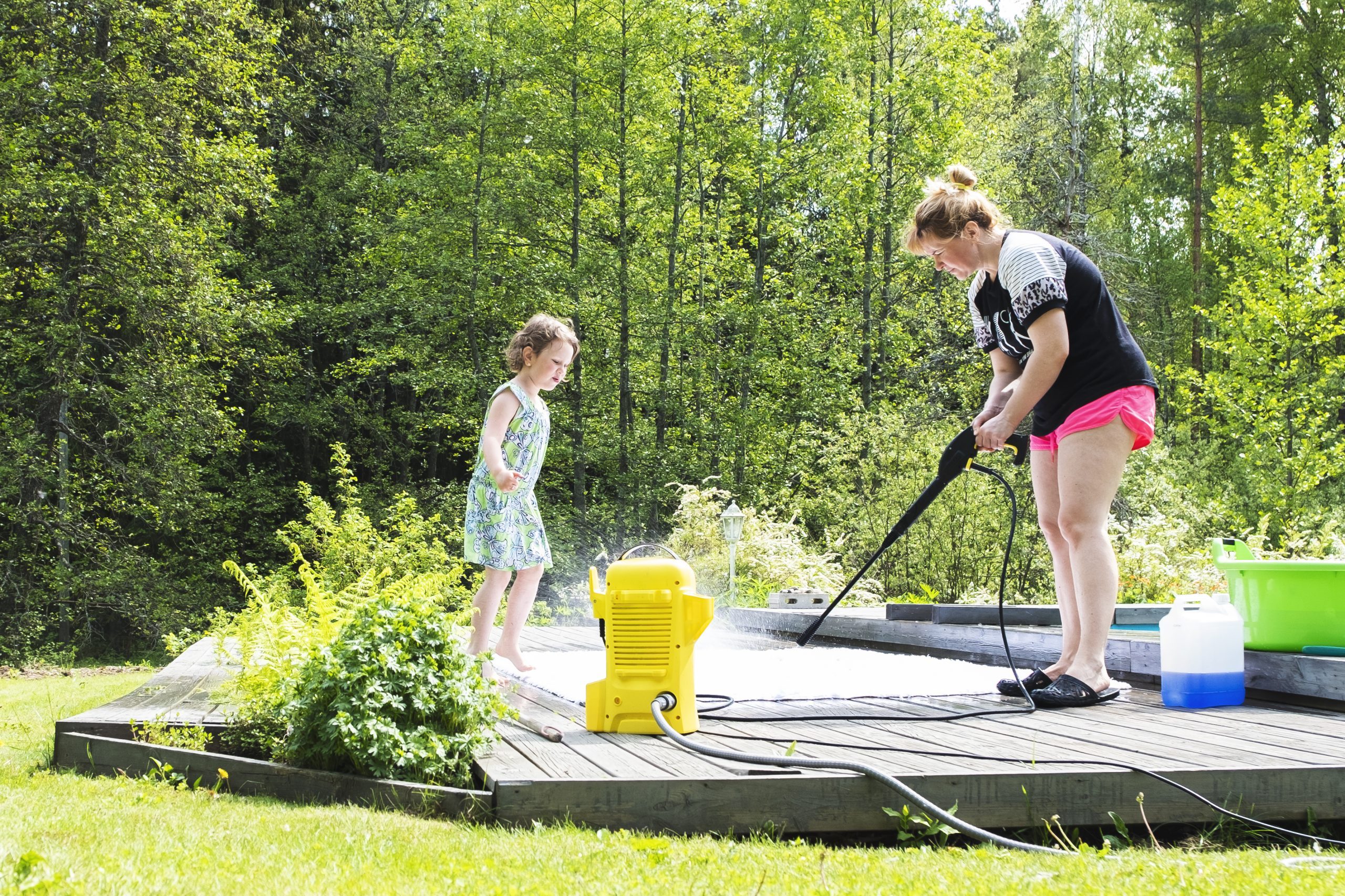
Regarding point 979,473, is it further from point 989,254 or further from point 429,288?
point 429,288

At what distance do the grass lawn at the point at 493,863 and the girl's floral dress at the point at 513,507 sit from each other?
1620 mm

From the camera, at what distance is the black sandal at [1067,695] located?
3.12m

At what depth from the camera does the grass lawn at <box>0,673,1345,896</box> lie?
1.67 meters

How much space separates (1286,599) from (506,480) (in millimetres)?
2561

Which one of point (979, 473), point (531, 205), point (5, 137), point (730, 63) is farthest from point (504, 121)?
point (979, 473)

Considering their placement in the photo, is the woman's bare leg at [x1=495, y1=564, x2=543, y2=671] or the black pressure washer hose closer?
the black pressure washer hose

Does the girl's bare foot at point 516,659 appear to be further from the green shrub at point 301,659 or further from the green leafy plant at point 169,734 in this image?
the green leafy plant at point 169,734

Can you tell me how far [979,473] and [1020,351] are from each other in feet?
18.5

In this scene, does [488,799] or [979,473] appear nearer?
[488,799]

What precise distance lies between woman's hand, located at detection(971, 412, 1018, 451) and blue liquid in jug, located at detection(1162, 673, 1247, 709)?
89 cm

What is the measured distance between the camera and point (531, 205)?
14.3 m

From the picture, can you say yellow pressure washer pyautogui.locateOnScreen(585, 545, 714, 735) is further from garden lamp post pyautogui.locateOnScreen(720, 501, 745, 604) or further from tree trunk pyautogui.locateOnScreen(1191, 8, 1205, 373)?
tree trunk pyautogui.locateOnScreen(1191, 8, 1205, 373)

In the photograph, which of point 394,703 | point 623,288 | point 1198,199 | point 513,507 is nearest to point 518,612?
point 513,507

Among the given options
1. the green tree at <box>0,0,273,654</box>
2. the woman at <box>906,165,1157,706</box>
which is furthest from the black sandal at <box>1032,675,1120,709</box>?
the green tree at <box>0,0,273,654</box>
